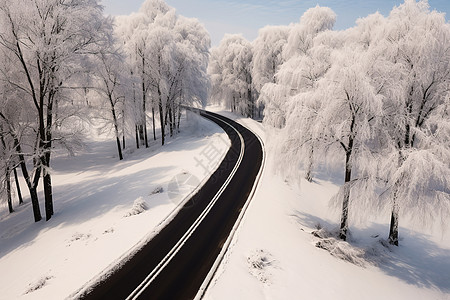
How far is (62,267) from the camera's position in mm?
10383

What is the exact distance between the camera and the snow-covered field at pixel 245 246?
31.2 ft

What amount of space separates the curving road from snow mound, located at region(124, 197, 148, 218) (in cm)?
230

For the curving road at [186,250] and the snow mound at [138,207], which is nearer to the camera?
the curving road at [186,250]

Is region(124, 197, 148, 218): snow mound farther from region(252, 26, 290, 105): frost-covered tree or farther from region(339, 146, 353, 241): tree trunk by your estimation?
region(252, 26, 290, 105): frost-covered tree

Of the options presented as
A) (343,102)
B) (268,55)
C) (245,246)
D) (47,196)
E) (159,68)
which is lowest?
(245,246)

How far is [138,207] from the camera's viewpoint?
588 inches

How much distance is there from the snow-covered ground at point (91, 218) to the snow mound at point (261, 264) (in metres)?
5.44

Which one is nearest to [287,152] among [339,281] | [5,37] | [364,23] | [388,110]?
[388,110]

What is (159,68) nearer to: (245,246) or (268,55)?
(268,55)

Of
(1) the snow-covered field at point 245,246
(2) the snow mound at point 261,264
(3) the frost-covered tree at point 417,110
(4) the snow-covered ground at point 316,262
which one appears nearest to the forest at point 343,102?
(3) the frost-covered tree at point 417,110

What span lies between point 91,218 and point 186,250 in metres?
6.98

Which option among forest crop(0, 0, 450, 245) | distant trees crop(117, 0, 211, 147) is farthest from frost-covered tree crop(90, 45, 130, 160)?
forest crop(0, 0, 450, 245)

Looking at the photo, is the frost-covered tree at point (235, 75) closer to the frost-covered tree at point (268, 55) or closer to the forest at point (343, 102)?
the frost-covered tree at point (268, 55)

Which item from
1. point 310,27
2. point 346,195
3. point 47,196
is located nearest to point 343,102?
point 346,195
